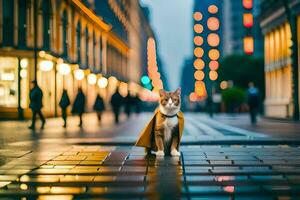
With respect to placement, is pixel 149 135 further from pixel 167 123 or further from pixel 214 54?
pixel 214 54

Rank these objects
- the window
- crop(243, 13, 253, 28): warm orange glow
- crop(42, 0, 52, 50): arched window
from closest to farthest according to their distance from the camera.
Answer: the window
crop(42, 0, 52, 50): arched window
crop(243, 13, 253, 28): warm orange glow

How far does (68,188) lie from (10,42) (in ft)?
105

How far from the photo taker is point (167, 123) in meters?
11.0

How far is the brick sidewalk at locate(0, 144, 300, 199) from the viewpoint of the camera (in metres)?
7.31

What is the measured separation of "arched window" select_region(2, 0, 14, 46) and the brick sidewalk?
86.4 feet

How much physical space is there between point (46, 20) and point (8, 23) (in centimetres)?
347

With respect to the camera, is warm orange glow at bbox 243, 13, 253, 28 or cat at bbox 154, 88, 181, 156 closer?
cat at bbox 154, 88, 181, 156

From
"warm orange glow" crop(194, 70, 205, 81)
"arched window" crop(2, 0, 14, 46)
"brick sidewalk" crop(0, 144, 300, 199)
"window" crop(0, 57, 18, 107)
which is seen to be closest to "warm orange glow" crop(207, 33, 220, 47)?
"warm orange glow" crop(194, 70, 205, 81)

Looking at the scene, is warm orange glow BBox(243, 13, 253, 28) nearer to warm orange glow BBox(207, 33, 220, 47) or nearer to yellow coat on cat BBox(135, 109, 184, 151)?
yellow coat on cat BBox(135, 109, 184, 151)

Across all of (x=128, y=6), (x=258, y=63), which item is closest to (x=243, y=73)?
(x=258, y=63)

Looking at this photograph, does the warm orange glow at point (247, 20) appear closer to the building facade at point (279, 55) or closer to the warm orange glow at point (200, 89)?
the building facade at point (279, 55)

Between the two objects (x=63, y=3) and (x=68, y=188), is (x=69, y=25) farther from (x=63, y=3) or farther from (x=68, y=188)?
(x=68, y=188)

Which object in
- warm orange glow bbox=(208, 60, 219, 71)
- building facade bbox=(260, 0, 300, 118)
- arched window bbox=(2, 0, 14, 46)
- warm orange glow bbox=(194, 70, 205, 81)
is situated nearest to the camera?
building facade bbox=(260, 0, 300, 118)

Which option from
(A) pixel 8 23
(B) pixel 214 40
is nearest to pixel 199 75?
(B) pixel 214 40
